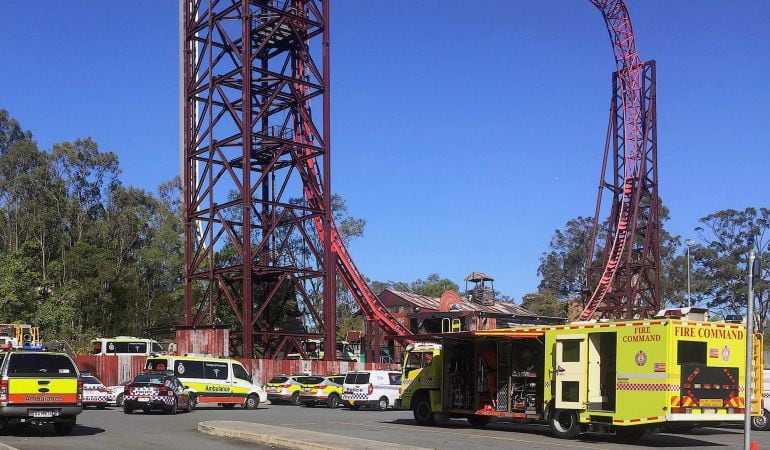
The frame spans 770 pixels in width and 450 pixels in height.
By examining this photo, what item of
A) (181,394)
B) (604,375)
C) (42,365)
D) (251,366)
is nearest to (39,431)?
(42,365)

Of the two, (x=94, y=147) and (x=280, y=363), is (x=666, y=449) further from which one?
(x=94, y=147)

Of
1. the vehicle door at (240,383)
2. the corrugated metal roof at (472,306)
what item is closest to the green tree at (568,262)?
the corrugated metal roof at (472,306)

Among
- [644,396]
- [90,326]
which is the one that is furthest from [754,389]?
[90,326]

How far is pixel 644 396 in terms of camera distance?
19797 millimetres

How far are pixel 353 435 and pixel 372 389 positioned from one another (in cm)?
1496

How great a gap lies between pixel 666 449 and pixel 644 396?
4.09ft

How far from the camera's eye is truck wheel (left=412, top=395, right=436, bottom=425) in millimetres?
Result: 26877

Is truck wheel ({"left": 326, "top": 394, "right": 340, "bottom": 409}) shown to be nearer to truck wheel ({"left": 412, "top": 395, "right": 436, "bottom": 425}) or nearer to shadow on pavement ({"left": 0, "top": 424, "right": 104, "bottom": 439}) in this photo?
truck wheel ({"left": 412, "top": 395, "right": 436, "bottom": 425})

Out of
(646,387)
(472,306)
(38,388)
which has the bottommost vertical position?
(38,388)

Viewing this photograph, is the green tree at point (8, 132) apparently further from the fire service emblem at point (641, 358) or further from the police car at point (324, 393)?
the fire service emblem at point (641, 358)

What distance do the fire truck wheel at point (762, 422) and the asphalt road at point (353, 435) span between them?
1.99ft

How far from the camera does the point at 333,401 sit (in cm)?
3925

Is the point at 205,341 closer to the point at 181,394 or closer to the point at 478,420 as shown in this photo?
the point at 181,394

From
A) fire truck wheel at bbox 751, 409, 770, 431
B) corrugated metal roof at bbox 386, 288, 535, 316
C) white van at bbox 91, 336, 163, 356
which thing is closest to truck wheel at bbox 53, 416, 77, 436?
fire truck wheel at bbox 751, 409, 770, 431
